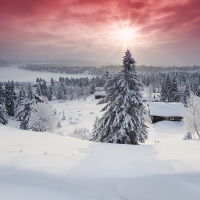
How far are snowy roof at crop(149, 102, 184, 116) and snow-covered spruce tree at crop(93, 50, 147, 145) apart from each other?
94.3 ft

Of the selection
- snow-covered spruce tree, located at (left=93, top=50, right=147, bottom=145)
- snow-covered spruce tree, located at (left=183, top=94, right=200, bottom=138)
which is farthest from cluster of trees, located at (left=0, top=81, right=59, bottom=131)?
snow-covered spruce tree, located at (left=183, top=94, right=200, bottom=138)

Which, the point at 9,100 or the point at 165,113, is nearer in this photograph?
the point at 165,113

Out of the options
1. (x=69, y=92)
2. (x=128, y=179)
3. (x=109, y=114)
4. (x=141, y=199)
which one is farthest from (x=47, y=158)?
(x=69, y=92)

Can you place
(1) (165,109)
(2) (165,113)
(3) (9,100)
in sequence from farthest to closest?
1. (3) (9,100)
2. (1) (165,109)
3. (2) (165,113)

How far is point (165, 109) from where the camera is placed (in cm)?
4594

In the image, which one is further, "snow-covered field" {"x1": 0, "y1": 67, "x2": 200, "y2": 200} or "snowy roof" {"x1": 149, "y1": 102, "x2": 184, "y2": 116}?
"snowy roof" {"x1": 149, "y1": 102, "x2": 184, "y2": 116}

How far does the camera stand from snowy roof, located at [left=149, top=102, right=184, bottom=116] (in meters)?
44.4

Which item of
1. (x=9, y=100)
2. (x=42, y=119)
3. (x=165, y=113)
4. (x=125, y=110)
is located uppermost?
(x=125, y=110)

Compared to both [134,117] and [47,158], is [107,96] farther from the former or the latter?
[47,158]

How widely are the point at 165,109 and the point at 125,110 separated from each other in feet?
107

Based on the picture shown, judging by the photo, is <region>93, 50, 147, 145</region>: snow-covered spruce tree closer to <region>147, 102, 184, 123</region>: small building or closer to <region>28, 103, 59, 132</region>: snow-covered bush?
<region>28, 103, 59, 132</region>: snow-covered bush

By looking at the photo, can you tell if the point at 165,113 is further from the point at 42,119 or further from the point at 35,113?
the point at 35,113

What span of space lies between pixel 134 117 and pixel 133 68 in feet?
15.5

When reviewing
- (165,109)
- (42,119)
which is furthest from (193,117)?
(165,109)
